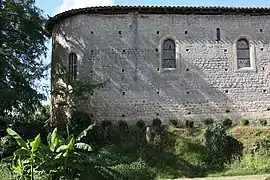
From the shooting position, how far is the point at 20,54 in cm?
2864

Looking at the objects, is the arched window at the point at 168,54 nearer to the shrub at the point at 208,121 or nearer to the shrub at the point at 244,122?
the shrub at the point at 208,121

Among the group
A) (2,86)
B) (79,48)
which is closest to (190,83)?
(79,48)

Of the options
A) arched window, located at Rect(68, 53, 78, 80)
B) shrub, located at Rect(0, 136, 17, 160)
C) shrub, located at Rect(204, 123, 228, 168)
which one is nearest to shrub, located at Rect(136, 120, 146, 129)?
shrub, located at Rect(204, 123, 228, 168)

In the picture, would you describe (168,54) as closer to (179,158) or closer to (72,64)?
(72,64)

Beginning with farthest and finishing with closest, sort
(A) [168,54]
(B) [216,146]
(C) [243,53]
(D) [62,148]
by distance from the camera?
(C) [243,53], (A) [168,54], (B) [216,146], (D) [62,148]

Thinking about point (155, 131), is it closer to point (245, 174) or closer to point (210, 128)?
point (210, 128)

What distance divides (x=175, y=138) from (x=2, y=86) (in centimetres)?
980

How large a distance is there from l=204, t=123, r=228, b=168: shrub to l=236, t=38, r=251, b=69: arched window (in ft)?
20.6

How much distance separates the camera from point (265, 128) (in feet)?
89.4

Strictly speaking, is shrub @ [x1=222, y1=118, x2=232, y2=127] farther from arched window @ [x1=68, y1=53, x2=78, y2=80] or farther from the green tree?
the green tree

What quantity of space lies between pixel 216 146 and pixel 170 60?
24.2 ft

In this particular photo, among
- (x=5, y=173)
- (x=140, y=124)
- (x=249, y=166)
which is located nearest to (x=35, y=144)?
(x=5, y=173)

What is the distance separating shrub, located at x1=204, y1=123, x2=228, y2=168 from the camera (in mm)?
24766

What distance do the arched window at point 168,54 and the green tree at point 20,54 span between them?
7.34 metres
